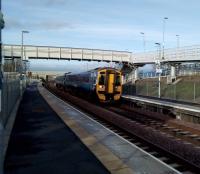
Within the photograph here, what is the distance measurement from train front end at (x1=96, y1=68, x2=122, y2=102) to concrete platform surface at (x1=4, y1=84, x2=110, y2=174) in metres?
16.0

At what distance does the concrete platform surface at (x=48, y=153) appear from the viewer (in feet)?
34.7

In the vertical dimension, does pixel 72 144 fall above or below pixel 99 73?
below

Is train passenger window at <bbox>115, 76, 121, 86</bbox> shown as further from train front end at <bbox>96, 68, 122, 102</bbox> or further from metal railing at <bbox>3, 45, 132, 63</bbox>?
metal railing at <bbox>3, 45, 132, 63</bbox>

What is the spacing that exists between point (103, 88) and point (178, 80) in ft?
99.4

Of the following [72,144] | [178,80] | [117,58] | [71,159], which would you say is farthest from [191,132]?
[117,58]

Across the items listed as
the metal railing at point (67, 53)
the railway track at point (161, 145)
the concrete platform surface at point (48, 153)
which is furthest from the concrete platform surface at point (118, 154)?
the metal railing at point (67, 53)

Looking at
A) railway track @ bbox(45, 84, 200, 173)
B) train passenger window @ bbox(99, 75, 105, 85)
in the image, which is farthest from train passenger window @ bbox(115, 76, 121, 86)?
railway track @ bbox(45, 84, 200, 173)

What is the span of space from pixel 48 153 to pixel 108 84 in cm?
2232

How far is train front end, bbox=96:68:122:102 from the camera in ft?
113

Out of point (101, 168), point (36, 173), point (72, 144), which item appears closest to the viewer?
point (36, 173)

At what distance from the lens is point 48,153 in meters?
12.6

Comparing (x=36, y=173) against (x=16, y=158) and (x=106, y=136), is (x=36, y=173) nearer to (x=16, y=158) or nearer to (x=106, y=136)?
(x=16, y=158)

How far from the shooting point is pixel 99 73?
1358 inches

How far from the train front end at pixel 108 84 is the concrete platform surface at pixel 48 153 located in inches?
631
